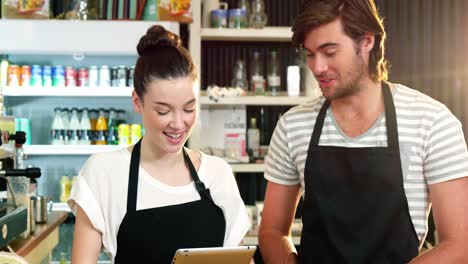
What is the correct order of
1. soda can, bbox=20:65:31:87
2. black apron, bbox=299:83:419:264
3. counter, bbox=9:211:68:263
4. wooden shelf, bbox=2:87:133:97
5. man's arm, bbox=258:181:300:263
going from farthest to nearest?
soda can, bbox=20:65:31:87 < wooden shelf, bbox=2:87:133:97 < counter, bbox=9:211:68:263 < man's arm, bbox=258:181:300:263 < black apron, bbox=299:83:419:264

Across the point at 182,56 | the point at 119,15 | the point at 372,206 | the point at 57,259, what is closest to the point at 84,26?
the point at 119,15

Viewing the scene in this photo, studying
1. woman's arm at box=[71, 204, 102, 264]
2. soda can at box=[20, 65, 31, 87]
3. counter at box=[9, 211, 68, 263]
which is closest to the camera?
woman's arm at box=[71, 204, 102, 264]

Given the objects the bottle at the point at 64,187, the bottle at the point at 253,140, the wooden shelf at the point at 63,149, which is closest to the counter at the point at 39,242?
the wooden shelf at the point at 63,149

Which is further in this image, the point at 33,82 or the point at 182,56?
the point at 33,82

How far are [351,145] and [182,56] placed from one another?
508 millimetres

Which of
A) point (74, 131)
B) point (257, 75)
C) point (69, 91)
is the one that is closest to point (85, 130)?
point (74, 131)

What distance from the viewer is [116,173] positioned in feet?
5.60

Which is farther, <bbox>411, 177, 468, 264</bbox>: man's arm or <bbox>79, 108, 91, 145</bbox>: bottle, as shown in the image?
<bbox>79, 108, 91, 145</bbox>: bottle

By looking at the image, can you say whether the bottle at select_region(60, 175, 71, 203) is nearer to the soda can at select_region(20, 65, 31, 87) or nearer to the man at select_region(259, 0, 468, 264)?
the soda can at select_region(20, 65, 31, 87)

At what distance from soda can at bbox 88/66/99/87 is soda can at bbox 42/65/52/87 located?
251 mm

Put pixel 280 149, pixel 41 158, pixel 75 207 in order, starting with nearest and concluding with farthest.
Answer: pixel 75 207
pixel 280 149
pixel 41 158

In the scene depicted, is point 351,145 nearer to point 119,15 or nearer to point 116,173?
point 116,173

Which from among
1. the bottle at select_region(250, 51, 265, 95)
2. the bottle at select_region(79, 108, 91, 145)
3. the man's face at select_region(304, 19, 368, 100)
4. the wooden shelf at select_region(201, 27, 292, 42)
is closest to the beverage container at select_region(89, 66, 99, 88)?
the bottle at select_region(79, 108, 91, 145)

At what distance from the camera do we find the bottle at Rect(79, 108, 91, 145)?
4320mm
